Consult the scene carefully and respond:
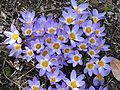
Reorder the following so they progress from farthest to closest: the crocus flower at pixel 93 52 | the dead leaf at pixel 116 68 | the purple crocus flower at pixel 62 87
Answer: the dead leaf at pixel 116 68
the crocus flower at pixel 93 52
the purple crocus flower at pixel 62 87

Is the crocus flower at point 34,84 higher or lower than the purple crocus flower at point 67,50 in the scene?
lower

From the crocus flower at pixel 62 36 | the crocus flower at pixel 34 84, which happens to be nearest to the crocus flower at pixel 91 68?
the crocus flower at pixel 62 36

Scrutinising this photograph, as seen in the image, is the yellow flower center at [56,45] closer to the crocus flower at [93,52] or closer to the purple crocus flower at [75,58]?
the purple crocus flower at [75,58]

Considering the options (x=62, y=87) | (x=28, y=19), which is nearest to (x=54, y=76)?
(x=62, y=87)

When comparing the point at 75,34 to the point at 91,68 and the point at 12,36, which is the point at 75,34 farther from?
the point at 12,36

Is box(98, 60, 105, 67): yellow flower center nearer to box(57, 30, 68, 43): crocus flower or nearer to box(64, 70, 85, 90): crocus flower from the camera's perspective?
box(64, 70, 85, 90): crocus flower

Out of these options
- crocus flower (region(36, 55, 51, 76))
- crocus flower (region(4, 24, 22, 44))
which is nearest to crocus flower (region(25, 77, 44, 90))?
crocus flower (region(36, 55, 51, 76))

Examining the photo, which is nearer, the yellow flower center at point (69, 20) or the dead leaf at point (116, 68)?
the yellow flower center at point (69, 20)
